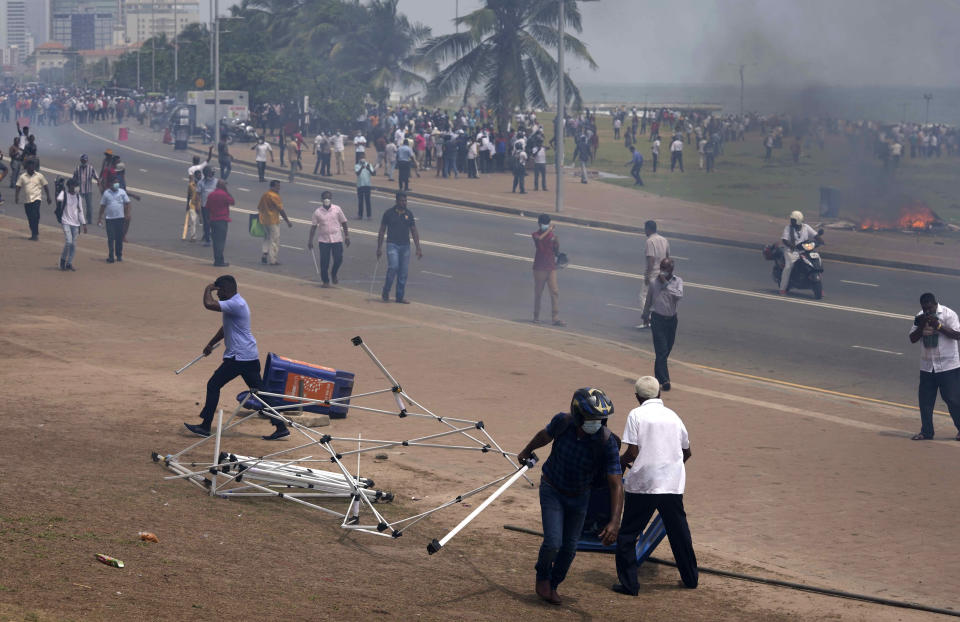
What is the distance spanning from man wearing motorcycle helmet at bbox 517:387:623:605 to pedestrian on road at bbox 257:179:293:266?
16.4m

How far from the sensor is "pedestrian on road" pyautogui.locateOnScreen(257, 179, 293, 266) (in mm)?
23969

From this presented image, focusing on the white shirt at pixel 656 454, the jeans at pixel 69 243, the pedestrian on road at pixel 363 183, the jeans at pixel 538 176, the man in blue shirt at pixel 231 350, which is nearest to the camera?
the white shirt at pixel 656 454

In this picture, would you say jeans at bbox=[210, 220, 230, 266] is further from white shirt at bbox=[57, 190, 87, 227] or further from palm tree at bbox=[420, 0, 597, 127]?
palm tree at bbox=[420, 0, 597, 127]

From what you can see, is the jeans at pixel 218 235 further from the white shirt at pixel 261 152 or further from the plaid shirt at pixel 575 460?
the white shirt at pixel 261 152

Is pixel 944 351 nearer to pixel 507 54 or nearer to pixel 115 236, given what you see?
pixel 115 236

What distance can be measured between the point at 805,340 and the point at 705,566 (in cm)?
1093

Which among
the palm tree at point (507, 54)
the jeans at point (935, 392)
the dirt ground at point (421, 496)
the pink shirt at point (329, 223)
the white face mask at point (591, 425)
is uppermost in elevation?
the palm tree at point (507, 54)

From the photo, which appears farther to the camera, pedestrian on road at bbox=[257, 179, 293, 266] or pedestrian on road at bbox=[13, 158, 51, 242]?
pedestrian on road at bbox=[13, 158, 51, 242]

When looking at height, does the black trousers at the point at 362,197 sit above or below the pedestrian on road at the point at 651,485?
above

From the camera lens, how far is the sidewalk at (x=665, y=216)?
29312 millimetres

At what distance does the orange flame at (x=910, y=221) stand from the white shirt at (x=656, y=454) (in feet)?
90.4

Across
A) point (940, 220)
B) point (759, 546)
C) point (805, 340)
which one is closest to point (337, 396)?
point (759, 546)

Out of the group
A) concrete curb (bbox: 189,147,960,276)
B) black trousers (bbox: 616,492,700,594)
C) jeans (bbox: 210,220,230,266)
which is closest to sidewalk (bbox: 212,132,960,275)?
concrete curb (bbox: 189,147,960,276)

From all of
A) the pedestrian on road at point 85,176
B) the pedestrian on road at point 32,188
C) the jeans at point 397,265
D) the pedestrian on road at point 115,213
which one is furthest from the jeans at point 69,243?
the jeans at point 397,265
